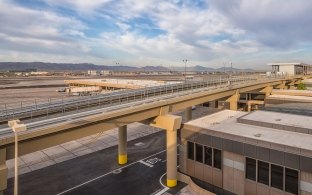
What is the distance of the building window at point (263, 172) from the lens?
22.3m

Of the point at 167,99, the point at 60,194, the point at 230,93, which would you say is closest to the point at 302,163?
the point at 167,99

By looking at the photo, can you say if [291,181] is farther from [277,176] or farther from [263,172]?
[263,172]

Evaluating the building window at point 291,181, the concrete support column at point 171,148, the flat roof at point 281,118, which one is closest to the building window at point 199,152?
the concrete support column at point 171,148

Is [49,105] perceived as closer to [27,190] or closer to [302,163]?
[27,190]

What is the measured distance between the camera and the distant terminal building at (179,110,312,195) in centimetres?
2097

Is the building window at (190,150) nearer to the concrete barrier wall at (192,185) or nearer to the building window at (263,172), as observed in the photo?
the concrete barrier wall at (192,185)

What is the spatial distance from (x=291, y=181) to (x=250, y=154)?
3.71 m

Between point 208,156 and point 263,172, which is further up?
point 208,156

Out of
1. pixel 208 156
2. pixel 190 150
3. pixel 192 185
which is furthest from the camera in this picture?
pixel 190 150

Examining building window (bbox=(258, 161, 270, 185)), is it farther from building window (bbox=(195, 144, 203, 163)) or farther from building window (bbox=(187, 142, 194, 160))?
building window (bbox=(187, 142, 194, 160))

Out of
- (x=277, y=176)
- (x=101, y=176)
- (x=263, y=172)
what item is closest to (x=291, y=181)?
(x=277, y=176)

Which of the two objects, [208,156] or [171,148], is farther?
[171,148]

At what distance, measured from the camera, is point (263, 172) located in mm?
22609

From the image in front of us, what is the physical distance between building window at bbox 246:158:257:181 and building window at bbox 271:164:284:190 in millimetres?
1505
